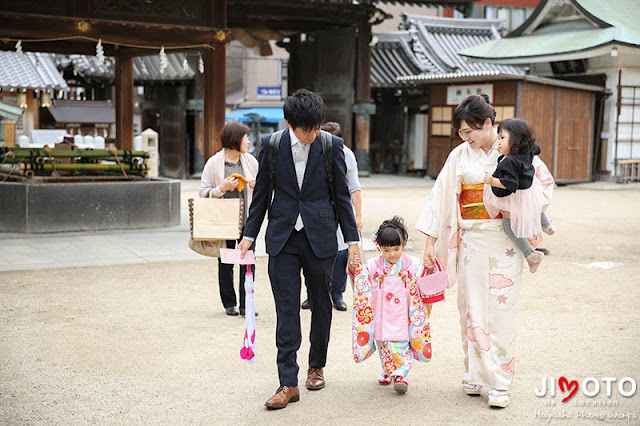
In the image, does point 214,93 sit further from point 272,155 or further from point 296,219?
point 296,219

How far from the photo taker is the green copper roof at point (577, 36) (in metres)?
19.9

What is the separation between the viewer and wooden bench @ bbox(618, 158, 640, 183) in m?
21.0

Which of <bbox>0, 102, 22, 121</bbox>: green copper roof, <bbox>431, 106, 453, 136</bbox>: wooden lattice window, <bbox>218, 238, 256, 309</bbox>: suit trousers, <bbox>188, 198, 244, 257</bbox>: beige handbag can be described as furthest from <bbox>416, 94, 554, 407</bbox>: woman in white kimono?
<bbox>431, 106, 453, 136</bbox>: wooden lattice window

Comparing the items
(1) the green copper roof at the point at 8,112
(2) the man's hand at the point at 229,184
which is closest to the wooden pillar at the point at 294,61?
(1) the green copper roof at the point at 8,112

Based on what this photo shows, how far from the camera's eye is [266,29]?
67.7 ft

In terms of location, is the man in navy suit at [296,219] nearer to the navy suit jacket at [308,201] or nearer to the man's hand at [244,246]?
the navy suit jacket at [308,201]

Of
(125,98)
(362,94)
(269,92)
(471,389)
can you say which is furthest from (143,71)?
(471,389)

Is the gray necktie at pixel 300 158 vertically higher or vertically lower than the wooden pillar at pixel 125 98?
lower

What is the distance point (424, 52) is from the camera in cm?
2625

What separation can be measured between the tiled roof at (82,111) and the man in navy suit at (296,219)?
19408mm

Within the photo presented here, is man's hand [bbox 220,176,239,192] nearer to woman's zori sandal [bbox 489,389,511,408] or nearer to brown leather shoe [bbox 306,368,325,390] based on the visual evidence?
brown leather shoe [bbox 306,368,325,390]

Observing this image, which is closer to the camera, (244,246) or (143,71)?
(244,246)

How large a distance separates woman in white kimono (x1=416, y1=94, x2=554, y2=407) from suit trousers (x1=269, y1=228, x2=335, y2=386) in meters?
0.66

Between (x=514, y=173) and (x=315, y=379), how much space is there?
5.51 ft
